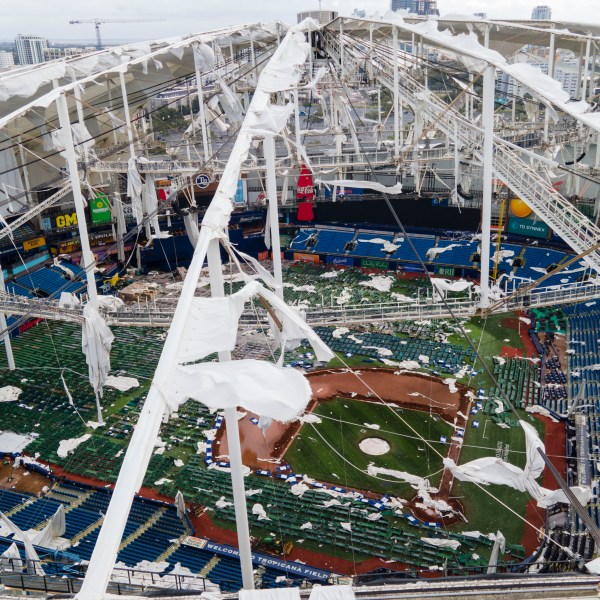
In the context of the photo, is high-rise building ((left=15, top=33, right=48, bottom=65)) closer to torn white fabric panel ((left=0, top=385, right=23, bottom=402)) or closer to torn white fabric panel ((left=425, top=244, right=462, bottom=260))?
torn white fabric panel ((left=425, top=244, right=462, bottom=260))

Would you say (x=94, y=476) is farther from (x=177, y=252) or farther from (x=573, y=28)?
(x=573, y=28)

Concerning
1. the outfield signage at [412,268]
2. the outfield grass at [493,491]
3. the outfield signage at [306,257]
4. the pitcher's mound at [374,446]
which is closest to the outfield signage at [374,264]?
the outfield signage at [412,268]

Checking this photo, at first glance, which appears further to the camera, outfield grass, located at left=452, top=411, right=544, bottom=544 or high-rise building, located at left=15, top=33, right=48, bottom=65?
high-rise building, located at left=15, top=33, right=48, bottom=65

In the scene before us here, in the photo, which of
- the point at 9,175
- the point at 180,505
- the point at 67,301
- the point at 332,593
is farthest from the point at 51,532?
the point at 9,175

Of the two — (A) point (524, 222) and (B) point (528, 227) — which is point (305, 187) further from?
(B) point (528, 227)

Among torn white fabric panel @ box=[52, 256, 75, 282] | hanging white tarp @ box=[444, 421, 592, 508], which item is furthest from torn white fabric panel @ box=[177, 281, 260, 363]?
torn white fabric panel @ box=[52, 256, 75, 282]

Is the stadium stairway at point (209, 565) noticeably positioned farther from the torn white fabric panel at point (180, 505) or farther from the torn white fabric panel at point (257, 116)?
the torn white fabric panel at point (257, 116)
